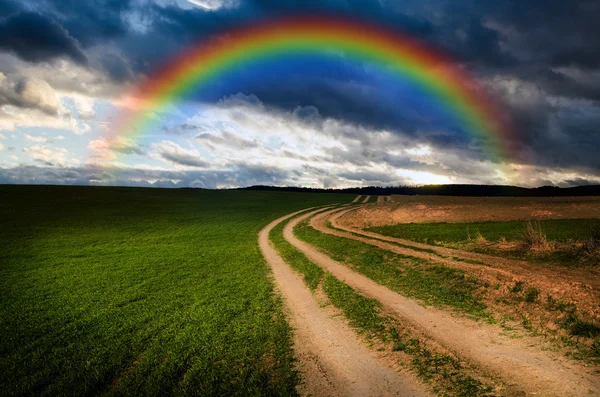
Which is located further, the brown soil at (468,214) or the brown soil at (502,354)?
the brown soil at (468,214)

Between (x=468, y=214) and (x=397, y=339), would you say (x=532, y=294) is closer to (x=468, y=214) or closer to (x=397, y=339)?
(x=397, y=339)

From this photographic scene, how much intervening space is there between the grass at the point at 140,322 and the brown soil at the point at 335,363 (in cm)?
61

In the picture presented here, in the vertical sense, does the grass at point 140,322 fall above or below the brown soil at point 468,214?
below

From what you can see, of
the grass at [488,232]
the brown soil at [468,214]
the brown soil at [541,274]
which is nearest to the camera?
the brown soil at [541,274]

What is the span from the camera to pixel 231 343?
11.7m

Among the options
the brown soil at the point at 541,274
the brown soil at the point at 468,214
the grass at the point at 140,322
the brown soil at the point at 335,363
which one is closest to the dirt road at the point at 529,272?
the brown soil at the point at 541,274

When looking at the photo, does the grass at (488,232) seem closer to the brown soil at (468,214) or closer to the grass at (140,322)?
the brown soil at (468,214)

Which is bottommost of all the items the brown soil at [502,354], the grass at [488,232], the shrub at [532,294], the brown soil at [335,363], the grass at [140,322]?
the grass at [140,322]

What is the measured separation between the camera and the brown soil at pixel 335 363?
859cm

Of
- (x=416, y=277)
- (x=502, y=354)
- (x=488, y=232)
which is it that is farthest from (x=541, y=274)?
(x=488, y=232)

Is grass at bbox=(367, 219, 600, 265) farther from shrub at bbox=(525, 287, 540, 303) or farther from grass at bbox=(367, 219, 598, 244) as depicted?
shrub at bbox=(525, 287, 540, 303)

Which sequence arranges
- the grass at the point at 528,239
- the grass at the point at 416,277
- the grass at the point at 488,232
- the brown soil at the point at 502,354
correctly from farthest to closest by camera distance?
1. the grass at the point at 488,232
2. the grass at the point at 528,239
3. the grass at the point at 416,277
4. the brown soil at the point at 502,354

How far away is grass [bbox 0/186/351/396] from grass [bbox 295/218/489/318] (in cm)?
742

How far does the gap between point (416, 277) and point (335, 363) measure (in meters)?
11.1
